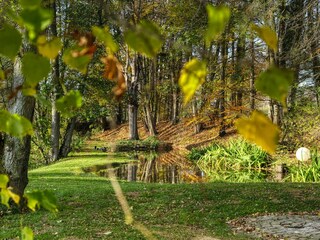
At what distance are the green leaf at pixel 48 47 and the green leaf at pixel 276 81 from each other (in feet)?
0.93

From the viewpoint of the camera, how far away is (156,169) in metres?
15.8

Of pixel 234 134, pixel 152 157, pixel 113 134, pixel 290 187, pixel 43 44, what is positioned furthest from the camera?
pixel 113 134

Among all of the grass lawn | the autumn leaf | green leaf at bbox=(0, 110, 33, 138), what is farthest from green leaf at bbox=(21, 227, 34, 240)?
the grass lawn

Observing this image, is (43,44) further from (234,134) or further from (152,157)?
(234,134)

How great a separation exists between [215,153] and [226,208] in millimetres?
10033

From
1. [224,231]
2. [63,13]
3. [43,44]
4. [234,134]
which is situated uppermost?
[63,13]

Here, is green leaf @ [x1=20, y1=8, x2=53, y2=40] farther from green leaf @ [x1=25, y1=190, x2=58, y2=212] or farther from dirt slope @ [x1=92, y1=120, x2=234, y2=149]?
dirt slope @ [x1=92, y1=120, x2=234, y2=149]

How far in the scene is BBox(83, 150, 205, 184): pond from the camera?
13.8 meters

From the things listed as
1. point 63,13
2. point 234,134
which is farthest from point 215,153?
point 63,13

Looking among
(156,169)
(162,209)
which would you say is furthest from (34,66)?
(156,169)

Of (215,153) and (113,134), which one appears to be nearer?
(215,153)

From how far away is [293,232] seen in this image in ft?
19.0

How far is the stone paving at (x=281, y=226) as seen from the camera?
223 inches

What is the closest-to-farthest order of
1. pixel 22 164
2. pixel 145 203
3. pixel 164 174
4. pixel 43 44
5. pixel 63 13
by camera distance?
pixel 43 44 < pixel 22 164 < pixel 145 203 < pixel 164 174 < pixel 63 13
